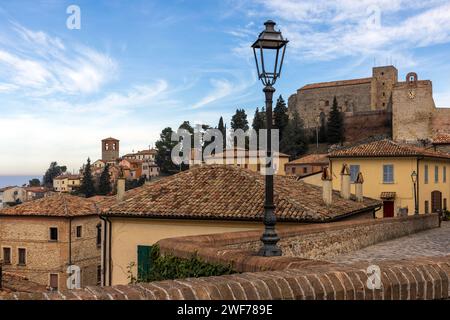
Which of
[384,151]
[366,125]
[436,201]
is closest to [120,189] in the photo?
[384,151]

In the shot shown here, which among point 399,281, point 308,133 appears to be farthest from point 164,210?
point 308,133

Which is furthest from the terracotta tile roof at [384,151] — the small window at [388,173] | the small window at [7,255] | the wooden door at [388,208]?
the small window at [7,255]

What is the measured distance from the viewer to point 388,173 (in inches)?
1298

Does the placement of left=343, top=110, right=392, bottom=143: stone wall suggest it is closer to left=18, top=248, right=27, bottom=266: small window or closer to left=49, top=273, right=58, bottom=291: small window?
left=49, top=273, right=58, bottom=291: small window

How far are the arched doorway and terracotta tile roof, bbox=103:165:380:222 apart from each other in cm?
1744

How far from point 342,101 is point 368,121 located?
12778mm

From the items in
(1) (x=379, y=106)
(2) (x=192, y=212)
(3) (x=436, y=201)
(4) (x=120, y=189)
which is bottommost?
(3) (x=436, y=201)

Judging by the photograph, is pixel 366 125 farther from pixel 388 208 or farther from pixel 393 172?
pixel 388 208

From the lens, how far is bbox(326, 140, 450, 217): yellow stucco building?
32312mm

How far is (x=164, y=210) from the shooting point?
634 inches

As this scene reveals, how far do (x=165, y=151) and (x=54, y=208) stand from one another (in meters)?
51.4

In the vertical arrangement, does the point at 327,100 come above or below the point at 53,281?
above

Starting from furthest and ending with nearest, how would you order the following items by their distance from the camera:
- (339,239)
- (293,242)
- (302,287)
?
→ (339,239), (293,242), (302,287)
